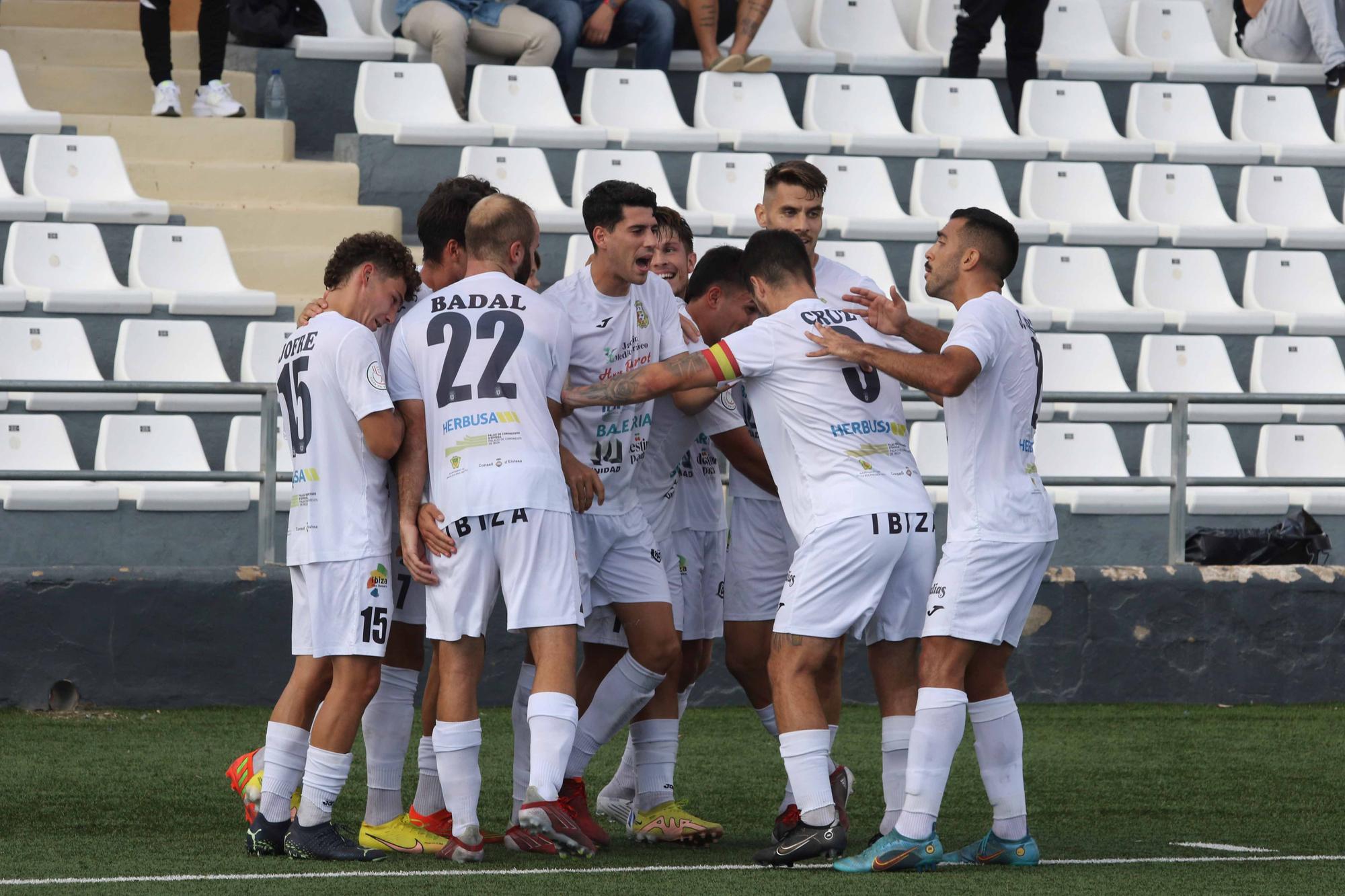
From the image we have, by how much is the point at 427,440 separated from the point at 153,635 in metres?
3.29

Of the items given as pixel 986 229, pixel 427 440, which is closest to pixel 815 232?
pixel 986 229

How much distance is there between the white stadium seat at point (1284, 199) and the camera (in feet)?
42.5

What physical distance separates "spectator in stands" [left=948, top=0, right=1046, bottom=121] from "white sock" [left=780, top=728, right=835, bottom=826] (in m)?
8.69

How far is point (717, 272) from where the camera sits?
6.57 metres

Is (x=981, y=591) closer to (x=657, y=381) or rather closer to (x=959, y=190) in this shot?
(x=657, y=381)

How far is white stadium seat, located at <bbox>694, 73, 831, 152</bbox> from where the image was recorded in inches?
492

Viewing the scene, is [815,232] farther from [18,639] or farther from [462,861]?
[18,639]

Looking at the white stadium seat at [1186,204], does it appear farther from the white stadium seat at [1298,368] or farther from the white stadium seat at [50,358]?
the white stadium seat at [50,358]

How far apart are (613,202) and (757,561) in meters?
1.38

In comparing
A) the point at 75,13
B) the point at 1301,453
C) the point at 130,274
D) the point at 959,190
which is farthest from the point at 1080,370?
the point at 75,13

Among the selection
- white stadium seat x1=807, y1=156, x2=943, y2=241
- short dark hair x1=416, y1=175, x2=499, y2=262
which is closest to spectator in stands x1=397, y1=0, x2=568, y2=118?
white stadium seat x1=807, y1=156, x2=943, y2=241

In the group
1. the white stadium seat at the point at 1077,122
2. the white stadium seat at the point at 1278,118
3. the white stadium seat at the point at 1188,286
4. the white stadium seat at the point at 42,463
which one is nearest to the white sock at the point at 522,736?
the white stadium seat at the point at 42,463

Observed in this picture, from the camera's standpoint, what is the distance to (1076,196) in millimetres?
12641

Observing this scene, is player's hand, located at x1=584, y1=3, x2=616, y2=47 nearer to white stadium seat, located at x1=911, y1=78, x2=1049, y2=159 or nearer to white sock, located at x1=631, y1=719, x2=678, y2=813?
white stadium seat, located at x1=911, y1=78, x2=1049, y2=159
